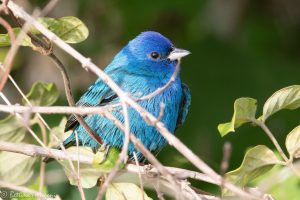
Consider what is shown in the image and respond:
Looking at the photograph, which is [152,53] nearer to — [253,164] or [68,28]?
[68,28]

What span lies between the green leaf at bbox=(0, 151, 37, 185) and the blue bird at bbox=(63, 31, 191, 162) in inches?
20.3

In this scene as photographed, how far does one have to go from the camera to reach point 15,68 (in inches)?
248

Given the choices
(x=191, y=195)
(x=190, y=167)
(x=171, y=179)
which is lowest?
(x=190, y=167)

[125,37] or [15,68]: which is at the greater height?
[125,37]

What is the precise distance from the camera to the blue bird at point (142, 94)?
157 inches

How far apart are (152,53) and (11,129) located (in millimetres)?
1253

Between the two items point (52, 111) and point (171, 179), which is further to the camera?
point (52, 111)

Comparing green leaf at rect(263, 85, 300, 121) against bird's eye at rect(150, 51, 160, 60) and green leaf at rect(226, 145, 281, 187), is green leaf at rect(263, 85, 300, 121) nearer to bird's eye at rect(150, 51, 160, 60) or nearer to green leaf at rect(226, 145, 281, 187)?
green leaf at rect(226, 145, 281, 187)

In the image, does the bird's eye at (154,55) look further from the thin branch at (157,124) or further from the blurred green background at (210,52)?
the thin branch at (157,124)

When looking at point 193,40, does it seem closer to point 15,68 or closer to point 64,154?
Result: point 15,68

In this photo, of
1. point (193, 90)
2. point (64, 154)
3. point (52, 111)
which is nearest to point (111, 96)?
point (64, 154)

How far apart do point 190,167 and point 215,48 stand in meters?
1.93

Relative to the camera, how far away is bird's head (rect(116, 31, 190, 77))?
4469mm

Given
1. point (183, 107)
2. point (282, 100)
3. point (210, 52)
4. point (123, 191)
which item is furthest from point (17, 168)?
point (210, 52)
